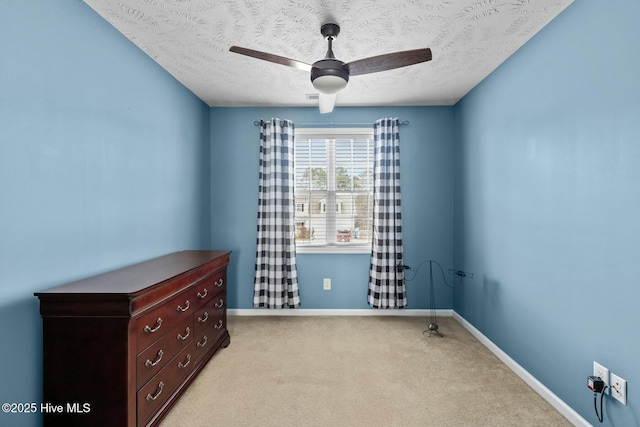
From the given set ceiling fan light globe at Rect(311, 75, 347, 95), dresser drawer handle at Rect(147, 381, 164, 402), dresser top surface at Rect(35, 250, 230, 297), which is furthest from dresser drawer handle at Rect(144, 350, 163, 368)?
ceiling fan light globe at Rect(311, 75, 347, 95)

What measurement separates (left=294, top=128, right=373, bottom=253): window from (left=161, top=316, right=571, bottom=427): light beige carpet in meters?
1.11

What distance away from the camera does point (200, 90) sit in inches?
125

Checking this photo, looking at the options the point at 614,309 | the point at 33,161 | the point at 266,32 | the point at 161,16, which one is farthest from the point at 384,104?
the point at 33,161

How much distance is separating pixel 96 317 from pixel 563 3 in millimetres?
3120

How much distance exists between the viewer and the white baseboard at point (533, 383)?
1839 mm

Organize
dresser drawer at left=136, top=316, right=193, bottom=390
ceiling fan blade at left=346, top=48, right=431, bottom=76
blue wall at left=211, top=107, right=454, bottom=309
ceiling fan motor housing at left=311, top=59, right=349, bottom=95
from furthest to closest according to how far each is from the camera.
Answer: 1. blue wall at left=211, top=107, right=454, bottom=309
2. ceiling fan motor housing at left=311, top=59, right=349, bottom=95
3. ceiling fan blade at left=346, top=48, right=431, bottom=76
4. dresser drawer at left=136, top=316, right=193, bottom=390

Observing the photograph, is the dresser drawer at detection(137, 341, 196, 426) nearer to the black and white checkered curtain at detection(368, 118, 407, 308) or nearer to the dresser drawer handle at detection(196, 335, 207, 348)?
the dresser drawer handle at detection(196, 335, 207, 348)

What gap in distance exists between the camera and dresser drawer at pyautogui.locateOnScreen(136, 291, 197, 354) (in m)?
1.60

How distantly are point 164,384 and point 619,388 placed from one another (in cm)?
250

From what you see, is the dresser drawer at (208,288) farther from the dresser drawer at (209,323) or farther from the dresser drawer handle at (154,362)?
the dresser drawer handle at (154,362)

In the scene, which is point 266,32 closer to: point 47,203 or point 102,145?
point 102,145

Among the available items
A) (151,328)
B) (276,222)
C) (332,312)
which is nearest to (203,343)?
(151,328)

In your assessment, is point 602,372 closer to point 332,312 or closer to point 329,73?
point 329,73

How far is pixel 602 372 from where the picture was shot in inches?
64.2
